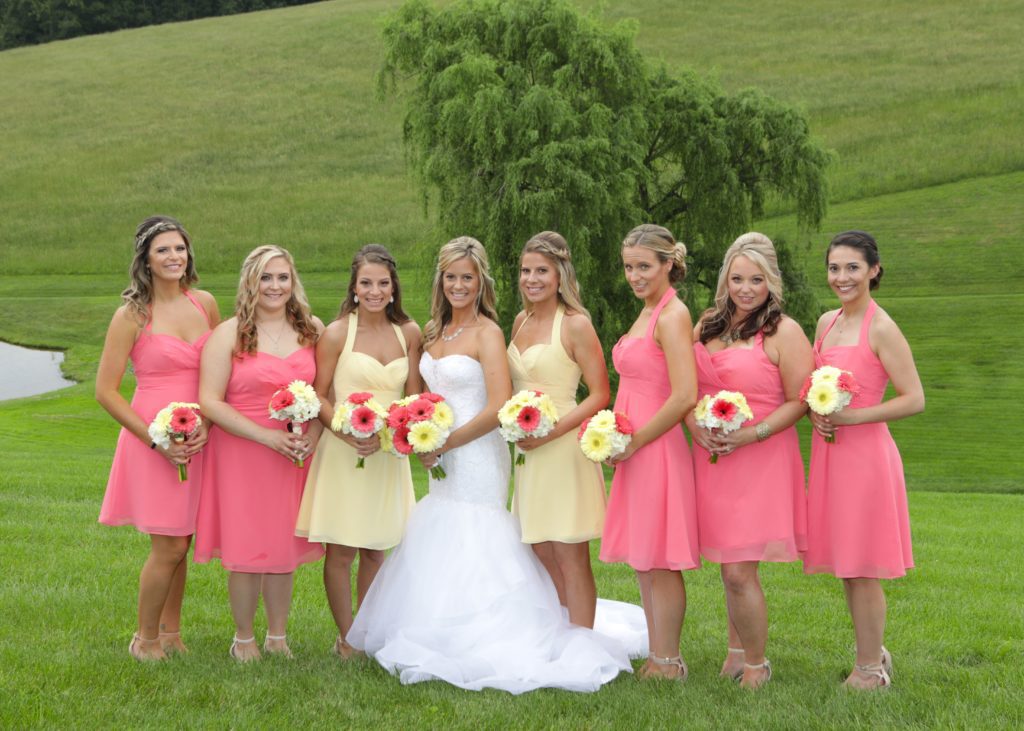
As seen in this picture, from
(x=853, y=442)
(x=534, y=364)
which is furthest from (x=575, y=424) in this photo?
(x=853, y=442)

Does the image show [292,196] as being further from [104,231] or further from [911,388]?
[911,388]

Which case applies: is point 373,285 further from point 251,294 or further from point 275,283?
point 251,294

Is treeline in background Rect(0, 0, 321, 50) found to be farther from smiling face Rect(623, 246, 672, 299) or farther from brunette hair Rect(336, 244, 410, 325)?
smiling face Rect(623, 246, 672, 299)

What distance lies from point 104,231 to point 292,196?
8.63m

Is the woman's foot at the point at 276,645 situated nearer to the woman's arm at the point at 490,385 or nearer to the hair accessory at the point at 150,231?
the woman's arm at the point at 490,385

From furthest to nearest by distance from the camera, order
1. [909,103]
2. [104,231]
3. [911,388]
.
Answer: [909,103] < [104,231] < [911,388]

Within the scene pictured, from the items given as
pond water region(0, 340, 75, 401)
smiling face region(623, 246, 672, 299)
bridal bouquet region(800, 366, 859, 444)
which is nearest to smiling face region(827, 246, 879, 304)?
bridal bouquet region(800, 366, 859, 444)

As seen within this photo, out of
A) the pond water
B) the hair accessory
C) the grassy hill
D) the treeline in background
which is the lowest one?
the pond water

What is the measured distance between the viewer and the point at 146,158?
192 ft

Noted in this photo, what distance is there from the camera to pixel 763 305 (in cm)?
700

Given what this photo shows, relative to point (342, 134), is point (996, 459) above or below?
below

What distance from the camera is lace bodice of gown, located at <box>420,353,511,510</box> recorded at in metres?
7.64

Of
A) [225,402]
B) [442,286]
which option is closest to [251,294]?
[225,402]

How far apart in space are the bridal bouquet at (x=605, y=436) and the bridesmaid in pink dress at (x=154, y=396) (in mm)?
2529
